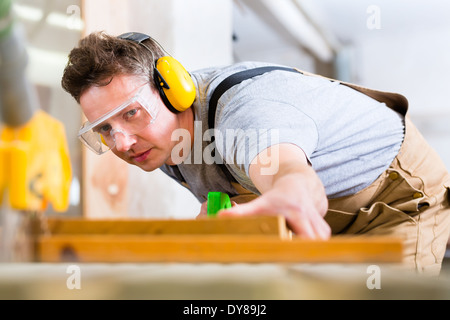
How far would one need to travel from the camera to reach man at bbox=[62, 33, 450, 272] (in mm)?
1251

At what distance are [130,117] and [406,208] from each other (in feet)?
2.66

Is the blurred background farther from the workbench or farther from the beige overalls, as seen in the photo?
the workbench

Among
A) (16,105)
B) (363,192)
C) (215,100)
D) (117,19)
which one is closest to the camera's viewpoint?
(215,100)

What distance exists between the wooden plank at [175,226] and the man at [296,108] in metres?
0.45

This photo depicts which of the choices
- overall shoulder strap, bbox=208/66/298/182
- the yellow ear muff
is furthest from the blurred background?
overall shoulder strap, bbox=208/66/298/182

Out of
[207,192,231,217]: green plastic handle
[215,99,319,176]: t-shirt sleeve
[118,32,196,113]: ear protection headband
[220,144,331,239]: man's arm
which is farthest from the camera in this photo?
[118,32,196,113]: ear protection headband

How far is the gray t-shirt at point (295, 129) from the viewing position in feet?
3.26

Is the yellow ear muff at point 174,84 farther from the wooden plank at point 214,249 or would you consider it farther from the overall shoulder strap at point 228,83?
the wooden plank at point 214,249

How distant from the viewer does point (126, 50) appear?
1.37 m

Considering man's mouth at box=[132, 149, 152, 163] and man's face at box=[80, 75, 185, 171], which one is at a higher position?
man's face at box=[80, 75, 185, 171]

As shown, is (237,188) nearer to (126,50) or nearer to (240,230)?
(126,50)

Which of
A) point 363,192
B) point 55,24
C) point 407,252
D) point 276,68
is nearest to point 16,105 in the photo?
point 55,24

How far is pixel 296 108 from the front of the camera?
3.56 feet
